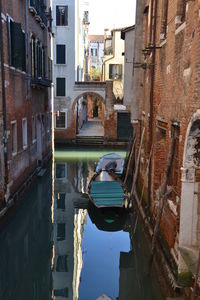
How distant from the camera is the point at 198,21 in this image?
4.64 m

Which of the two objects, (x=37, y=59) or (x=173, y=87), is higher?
(x=37, y=59)

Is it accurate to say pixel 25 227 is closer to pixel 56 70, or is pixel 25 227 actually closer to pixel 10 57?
pixel 10 57

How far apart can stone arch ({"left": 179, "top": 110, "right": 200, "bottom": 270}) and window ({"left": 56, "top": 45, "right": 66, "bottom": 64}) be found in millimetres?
19906

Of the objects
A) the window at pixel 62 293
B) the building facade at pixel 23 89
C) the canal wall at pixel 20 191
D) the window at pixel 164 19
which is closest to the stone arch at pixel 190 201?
the window at pixel 62 293

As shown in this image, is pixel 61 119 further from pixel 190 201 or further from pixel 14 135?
pixel 190 201

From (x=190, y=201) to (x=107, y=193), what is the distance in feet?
15.0

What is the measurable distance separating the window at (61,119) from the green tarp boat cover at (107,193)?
13.7 meters

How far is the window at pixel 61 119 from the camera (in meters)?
23.6

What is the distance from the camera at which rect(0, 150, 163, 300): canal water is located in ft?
20.4

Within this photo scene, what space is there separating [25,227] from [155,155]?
3.92 metres

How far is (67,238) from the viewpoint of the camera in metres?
8.48

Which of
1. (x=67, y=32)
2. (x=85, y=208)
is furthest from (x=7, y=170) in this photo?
(x=67, y=32)

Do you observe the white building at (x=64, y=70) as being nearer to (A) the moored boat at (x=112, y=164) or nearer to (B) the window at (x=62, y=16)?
(B) the window at (x=62, y=16)

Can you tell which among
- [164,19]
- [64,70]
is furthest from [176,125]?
[64,70]
